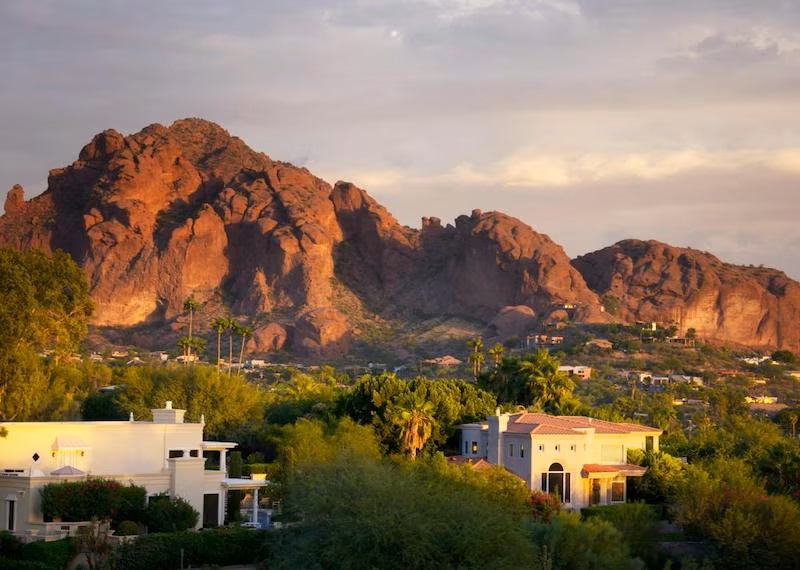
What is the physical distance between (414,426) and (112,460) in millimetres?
17608

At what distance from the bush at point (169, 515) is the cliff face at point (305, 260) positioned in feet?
382

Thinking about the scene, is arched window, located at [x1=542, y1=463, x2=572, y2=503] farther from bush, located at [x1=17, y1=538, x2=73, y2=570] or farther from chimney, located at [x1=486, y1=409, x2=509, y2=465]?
bush, located at [x1=17, y1=538, x2=73, y2=570]

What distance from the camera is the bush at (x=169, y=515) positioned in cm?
4744

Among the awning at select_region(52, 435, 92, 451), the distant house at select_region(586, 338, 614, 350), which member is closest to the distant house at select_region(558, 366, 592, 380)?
the distant house at select_region(586, 338, 614, 350)

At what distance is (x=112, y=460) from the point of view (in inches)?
2005

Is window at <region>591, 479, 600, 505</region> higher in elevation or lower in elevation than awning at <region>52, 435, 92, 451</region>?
lower

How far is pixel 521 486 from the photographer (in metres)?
54.1

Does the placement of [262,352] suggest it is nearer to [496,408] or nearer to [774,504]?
[496,408]

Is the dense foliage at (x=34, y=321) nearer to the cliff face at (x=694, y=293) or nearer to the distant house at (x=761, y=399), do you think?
the distant house at (x=761, y=399)

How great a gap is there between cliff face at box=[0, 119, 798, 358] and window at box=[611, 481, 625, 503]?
346 feet

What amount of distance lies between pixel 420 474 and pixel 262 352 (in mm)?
111871

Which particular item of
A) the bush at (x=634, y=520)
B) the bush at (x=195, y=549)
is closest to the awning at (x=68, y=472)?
the bush at (x=195, y=549)

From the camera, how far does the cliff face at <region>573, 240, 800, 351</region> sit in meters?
181

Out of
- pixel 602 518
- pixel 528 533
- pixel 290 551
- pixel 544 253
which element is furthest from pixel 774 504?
pixel 544 253
